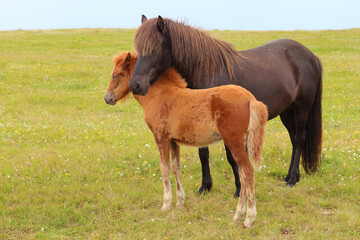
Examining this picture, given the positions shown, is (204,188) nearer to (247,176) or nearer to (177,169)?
(177,169)

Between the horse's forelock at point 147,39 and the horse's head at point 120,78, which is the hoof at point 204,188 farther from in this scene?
the horse's forelock at point 147,39

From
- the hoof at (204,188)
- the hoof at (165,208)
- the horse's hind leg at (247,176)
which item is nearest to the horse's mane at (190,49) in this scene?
the horse's hind leg at (247,176)

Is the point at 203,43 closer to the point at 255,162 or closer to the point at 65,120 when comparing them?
the point at 255,162

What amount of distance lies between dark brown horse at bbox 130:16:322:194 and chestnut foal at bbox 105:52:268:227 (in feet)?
1.09

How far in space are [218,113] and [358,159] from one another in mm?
4658

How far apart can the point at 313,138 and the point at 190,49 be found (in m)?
3.56

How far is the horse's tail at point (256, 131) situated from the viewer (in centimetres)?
480

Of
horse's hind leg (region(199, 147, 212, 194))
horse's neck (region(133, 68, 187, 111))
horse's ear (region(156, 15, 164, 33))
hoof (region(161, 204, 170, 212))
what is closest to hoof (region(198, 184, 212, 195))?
horse's hind leg (region(199, 147, 212, 194))

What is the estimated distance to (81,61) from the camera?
25.2m

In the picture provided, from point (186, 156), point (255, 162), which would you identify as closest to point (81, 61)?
point (186, 156)

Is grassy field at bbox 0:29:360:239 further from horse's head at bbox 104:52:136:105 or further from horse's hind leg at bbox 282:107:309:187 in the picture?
horse's head at bbox 104:52:136:105

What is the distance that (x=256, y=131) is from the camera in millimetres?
4820

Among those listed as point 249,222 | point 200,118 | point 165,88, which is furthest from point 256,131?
point 165,88

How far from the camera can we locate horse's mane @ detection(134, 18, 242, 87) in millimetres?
5488
